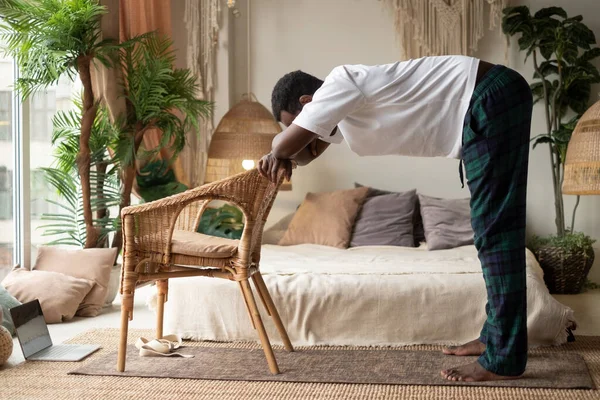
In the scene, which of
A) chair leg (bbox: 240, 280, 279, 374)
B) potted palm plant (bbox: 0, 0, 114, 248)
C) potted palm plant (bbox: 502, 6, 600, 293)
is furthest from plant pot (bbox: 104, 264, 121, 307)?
potted palm plant (bbox: 502, 6, 600, 293)

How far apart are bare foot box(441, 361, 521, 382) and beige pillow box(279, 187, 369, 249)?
7.06 feet

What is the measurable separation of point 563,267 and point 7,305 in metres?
3.22

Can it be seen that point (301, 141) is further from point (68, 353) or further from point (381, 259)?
point (381, 259)

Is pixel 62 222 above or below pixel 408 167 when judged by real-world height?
below

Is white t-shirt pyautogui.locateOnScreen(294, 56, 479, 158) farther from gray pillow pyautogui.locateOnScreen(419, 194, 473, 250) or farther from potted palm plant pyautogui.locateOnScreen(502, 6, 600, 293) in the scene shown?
potted palm plant pyautogui.locateOnScreen(502, 6, 600, 293)

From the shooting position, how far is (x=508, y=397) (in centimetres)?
245

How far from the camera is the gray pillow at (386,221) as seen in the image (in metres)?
4.82

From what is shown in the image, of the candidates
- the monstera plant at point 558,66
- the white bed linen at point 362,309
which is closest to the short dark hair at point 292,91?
the white bed linen at point 362,309

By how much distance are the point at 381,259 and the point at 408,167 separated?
162 cm

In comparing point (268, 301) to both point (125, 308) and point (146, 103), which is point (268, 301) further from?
point (146, 103)

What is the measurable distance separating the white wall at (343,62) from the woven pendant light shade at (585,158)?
47.0 inches

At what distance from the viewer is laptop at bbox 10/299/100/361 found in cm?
300

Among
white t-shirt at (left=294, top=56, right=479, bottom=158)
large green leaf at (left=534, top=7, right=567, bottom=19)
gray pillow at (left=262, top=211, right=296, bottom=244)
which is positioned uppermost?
large green leaf at (left=534, top=7, right=567, bottom=19)

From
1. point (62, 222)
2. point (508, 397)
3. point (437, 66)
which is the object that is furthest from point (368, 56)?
point (508, 397)
